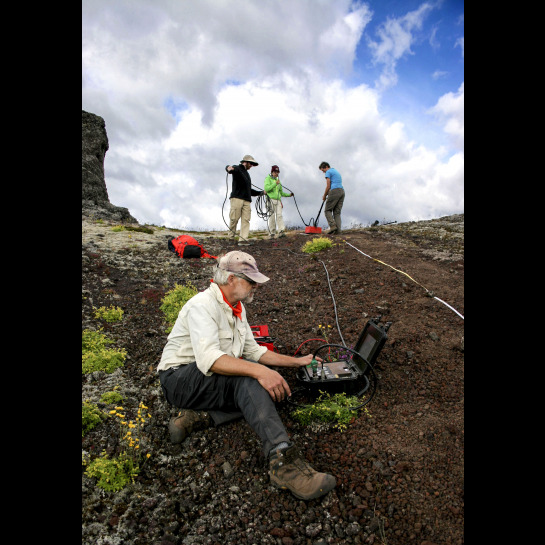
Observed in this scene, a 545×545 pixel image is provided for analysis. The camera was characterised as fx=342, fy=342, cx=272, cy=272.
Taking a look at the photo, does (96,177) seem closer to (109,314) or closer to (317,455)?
(109,314)

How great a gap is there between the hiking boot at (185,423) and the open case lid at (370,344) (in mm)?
1620

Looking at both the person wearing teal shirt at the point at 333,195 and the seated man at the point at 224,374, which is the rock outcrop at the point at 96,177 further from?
the seated man at the point at 224,374

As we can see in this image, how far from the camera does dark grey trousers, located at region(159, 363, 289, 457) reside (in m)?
2.67

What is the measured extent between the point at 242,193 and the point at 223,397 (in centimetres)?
976

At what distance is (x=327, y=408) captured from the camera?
3.22 m

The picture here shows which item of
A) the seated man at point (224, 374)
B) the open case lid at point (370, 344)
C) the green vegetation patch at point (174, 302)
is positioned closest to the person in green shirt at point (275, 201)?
the green vegetation patch at point (174, 302)

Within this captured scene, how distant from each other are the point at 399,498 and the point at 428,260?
7.97m

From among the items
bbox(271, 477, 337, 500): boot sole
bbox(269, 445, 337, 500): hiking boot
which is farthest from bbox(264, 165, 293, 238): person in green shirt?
bbox(271, 477, 337, 500): boot sole

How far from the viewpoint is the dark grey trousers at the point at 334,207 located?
1241cm
